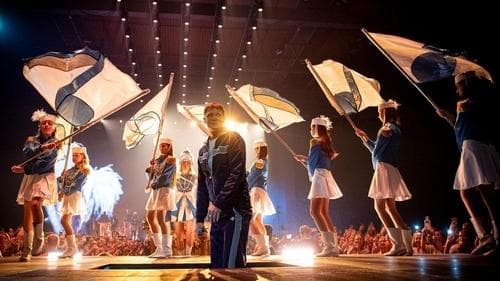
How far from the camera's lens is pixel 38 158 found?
19.1 ft

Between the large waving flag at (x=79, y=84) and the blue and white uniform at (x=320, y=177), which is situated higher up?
the large waving flag at (x=79, y=84)

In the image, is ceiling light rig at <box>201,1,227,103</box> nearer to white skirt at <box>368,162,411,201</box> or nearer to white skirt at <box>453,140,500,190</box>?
white skirt at <box>368,162,411,201</box>

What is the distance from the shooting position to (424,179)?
43.4 ft

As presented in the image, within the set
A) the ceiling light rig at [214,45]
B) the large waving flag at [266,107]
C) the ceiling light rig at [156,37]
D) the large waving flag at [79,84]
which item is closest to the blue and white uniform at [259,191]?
the large waving flag at [266,107]

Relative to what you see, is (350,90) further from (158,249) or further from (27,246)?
(27,246)

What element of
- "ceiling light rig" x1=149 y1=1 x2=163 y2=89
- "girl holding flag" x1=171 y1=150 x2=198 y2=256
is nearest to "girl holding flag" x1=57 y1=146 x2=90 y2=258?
"girl holding flag" x1=171 y1=150 x2=198 y2=256

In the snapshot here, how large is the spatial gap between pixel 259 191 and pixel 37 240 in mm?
3780

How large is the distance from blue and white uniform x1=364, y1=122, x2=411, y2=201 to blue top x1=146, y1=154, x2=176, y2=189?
3.33 m

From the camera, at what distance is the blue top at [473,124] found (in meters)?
4.53

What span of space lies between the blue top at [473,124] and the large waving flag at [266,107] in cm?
338

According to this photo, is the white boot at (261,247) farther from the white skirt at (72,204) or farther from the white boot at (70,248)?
the white skirt at (72,204)

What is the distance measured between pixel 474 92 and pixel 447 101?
18.7ft

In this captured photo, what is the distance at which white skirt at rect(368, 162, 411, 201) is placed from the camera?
17.7 ft

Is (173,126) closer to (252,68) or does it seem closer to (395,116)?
(252,68)
